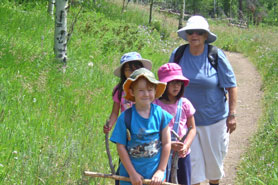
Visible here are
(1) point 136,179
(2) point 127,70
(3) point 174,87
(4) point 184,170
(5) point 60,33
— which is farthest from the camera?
(5) point 60,33

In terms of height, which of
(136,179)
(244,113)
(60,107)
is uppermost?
(60,107)

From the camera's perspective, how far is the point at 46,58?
6.91 metres

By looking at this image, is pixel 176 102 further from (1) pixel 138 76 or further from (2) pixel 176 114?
(1) pixel 138 76

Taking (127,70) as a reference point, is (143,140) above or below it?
below

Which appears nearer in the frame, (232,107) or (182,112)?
(182,112)

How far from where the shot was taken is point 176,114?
11.4 ft

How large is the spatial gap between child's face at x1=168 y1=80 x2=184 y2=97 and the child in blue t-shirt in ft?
1.75

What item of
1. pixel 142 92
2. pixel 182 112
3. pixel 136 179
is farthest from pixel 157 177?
pixel 182 112

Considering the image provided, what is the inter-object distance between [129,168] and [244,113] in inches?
258

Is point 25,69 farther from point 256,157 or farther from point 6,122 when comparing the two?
point 256,157

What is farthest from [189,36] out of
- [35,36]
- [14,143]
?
[35,36]

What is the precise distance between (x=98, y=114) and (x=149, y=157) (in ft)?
8.95

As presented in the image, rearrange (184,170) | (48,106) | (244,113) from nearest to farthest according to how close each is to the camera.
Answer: (184,170), (48,106), (244,113)

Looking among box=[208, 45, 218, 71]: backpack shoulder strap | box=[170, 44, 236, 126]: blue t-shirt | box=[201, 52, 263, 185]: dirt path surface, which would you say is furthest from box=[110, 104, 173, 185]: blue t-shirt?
box=[201, 52, 263, 185]: dirt path surface
